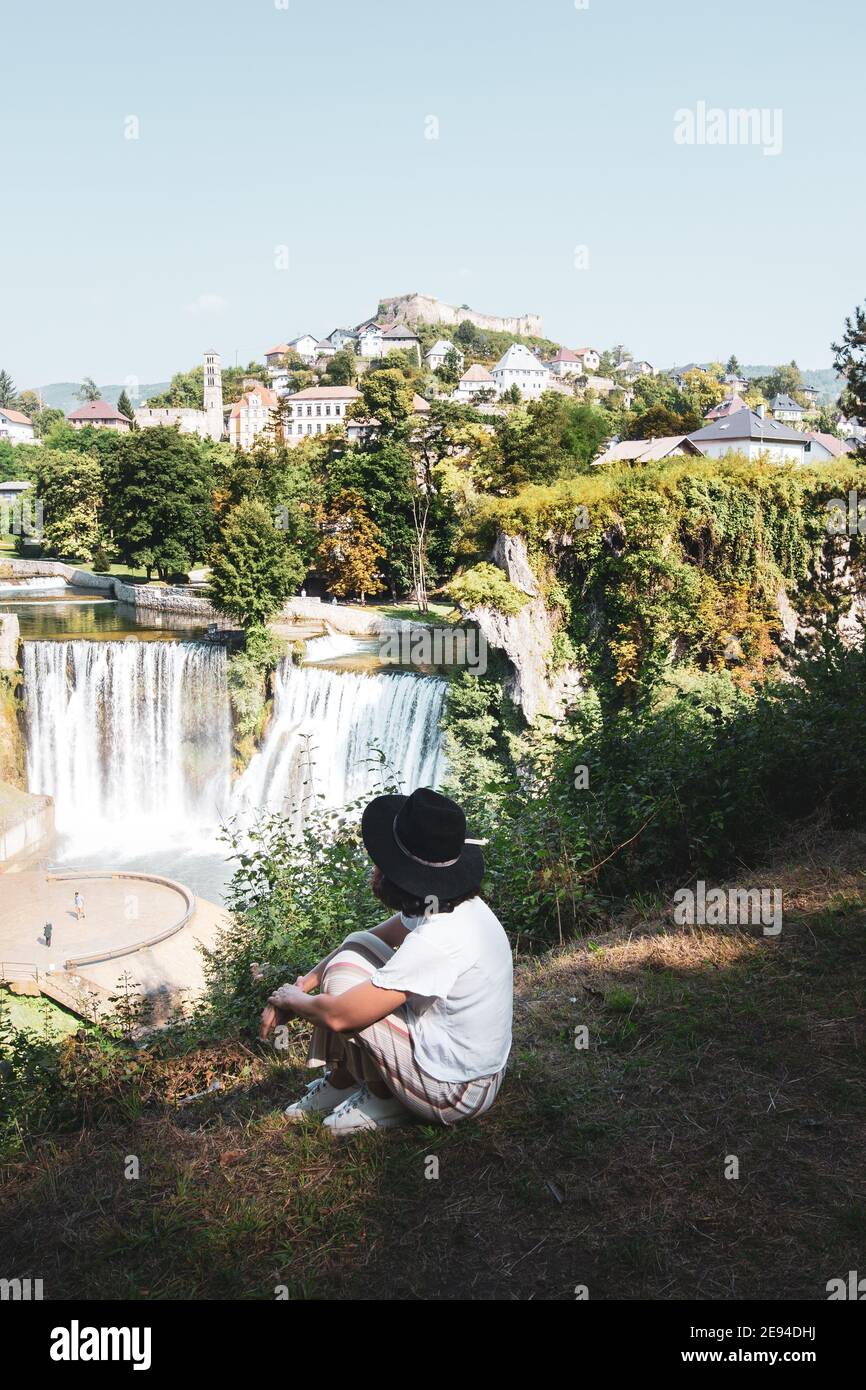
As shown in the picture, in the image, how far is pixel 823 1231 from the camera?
3152 millimetres

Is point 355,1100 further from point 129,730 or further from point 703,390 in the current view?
point 703,390

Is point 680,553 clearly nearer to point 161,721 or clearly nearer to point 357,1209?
point 161,721

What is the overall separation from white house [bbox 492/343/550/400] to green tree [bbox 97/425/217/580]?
72245 millimetres

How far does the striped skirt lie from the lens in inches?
138

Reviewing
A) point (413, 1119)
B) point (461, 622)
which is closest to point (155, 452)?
point (461, 622)

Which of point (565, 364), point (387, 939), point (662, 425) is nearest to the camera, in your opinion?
point (387, 939)

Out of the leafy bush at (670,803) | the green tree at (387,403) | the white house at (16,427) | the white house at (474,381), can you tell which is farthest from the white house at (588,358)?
the leafy bush at (670,803)

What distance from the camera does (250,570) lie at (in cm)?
2755

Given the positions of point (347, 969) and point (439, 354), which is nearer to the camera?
point (347, 969)

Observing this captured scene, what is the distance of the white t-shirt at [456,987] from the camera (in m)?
3.35

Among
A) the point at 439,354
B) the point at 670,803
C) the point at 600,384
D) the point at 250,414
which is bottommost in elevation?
the point at 670,803

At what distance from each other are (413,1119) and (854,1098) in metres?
1.62

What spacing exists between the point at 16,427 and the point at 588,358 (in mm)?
73384

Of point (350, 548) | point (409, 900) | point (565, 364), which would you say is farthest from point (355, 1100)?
point (565, 364)
